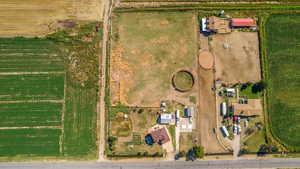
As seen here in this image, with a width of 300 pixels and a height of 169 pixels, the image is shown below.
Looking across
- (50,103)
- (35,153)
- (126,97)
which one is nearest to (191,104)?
(126,97)

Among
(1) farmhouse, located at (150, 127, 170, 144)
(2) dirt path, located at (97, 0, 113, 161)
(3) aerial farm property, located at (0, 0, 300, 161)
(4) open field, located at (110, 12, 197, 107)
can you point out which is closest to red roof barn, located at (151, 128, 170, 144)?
(1) farmhouse, located at (150, 127, 170, 144)

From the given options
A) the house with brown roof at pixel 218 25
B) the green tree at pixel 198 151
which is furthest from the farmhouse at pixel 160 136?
the house with brown roof at pixel 218 25

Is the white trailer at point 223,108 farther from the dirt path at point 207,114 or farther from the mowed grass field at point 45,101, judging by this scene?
the mowed grass field at point 45,101

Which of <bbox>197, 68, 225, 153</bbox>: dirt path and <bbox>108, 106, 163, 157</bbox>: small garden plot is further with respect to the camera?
<bbox>197, 68, 225, 153</bbox>: dirt path

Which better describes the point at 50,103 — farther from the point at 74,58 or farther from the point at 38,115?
the point at 74,58

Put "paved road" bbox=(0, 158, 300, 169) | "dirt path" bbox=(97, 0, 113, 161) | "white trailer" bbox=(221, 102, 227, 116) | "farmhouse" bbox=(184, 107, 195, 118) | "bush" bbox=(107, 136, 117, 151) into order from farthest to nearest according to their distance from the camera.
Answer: "white trailer" bbox=(221, 102, 227, 116) < "farmhouse" bbox=(184, 107, 195, 118) < "dirt path" bbox=(97, 0, 113, 161) < "bush" bbox=(107, 136, 117, 151) < "paved road" bbox=(0, 158, 300, 169)

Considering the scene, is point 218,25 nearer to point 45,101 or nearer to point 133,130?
point 133,130

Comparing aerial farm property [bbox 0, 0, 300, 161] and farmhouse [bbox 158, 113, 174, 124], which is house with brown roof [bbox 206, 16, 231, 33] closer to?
aerial farm property [bbox 0, 0, 300, 161]

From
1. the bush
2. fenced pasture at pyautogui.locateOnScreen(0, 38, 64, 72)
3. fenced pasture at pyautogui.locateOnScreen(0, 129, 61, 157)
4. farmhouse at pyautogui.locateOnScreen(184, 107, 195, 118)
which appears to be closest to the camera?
fenced pasture at pyautogui.locateOnScreen(0, 129, 61, 157)
